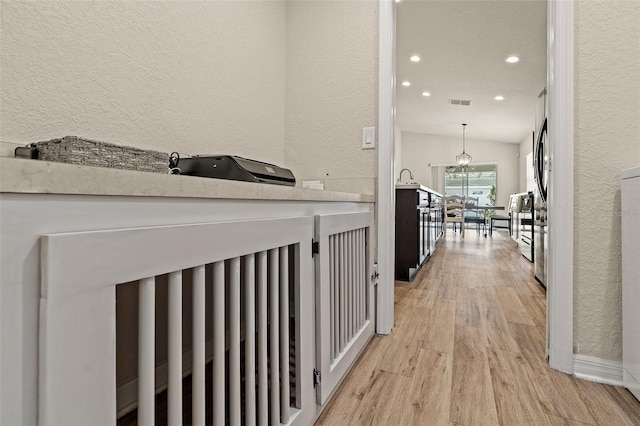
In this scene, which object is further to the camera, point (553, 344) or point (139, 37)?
point (553, 344)

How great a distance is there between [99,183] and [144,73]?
93 cm

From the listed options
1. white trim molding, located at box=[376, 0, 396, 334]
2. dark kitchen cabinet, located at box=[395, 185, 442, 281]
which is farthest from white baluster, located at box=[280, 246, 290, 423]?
dark kitchen cabinet, located at box=[395, 185, 442, 281]

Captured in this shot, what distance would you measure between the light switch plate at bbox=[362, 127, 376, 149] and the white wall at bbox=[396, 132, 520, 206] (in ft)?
26.2

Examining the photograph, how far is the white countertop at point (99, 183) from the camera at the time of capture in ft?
1.18

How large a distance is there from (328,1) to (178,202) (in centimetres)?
184

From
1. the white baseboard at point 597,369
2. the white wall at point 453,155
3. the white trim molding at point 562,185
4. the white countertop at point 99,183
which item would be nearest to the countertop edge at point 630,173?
the white trim molding at point 562,185

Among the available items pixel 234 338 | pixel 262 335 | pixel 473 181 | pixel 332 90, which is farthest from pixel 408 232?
pixel 473 181

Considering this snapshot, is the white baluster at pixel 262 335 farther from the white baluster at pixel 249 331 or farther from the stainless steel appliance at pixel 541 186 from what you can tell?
the stainless steel appliance at pixel 541 186

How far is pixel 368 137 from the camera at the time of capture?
1.82 metres

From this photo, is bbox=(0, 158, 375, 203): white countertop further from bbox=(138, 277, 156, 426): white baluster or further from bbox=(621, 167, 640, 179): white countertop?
bbox=(621, 167, 640, 179): white countertop

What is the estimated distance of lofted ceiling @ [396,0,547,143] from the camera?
10.6 ft

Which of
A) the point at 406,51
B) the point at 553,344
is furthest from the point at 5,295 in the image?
the point at 406,51

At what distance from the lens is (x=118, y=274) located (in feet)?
1.49

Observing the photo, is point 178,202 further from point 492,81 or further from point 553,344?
point 492,81
